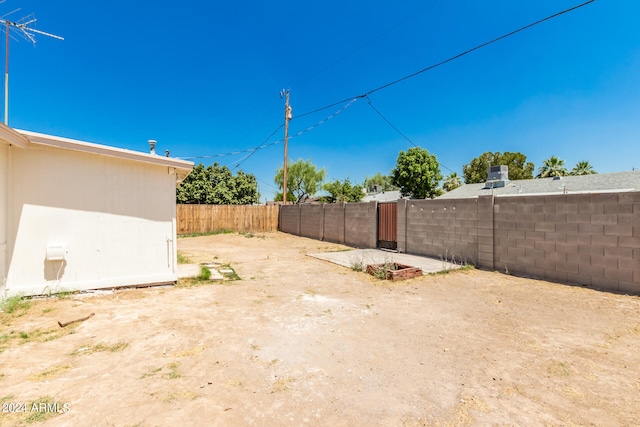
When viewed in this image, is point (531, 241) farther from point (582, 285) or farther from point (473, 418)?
point (473, 418)

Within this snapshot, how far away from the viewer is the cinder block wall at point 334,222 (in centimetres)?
1363

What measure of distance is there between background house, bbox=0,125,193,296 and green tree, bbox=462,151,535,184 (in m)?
34.5

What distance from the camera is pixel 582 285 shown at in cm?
572

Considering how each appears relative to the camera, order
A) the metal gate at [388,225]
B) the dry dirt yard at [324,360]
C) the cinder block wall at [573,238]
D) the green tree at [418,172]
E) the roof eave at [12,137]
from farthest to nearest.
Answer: the green tree at [418,172] < the metal gate at [388,225] < the cinder block wall at [573,238] < the roof eave at [12,137] < the dry dirt yard at [324,360]

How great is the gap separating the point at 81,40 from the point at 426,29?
42.2 feet

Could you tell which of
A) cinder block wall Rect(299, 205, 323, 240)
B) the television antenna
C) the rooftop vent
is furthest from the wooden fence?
the rooftop vent

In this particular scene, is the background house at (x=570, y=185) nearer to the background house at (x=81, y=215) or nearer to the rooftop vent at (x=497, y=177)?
the rooftop vent at (x=497, y=177)

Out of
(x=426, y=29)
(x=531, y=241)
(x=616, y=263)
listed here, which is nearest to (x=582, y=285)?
(x=616, y=263)

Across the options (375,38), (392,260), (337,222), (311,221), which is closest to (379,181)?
(311,221)

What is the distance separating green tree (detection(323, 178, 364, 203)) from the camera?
80.9 feet

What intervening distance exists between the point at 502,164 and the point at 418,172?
10.4 meters

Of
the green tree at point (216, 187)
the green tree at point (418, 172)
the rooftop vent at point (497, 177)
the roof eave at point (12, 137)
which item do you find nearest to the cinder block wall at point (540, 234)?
the roof eave at point (12, 137)

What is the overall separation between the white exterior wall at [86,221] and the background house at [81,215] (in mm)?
12

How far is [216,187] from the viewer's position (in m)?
21.3
